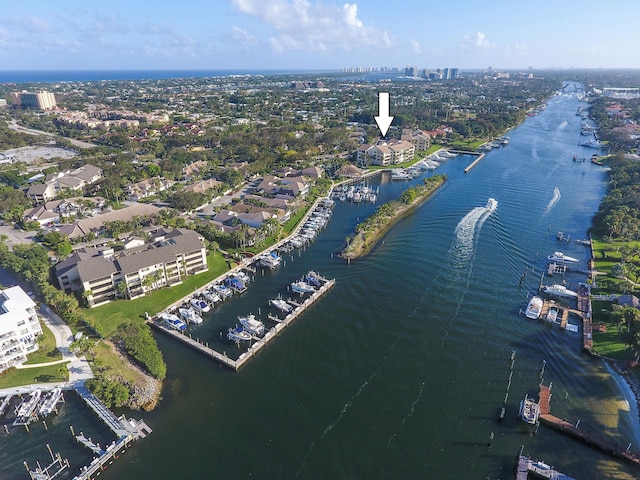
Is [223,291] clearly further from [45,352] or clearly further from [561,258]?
[561,258]

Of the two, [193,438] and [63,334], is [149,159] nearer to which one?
[63,334]

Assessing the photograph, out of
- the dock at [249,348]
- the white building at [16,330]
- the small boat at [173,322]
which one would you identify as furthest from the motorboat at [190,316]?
the white building at [16,330]

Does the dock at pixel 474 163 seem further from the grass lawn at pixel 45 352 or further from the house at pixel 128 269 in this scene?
the grass lawn at pixel 45 352

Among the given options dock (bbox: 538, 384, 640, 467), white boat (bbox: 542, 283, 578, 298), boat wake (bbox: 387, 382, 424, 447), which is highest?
white boat (bbox: 542, 283, 578, 298)

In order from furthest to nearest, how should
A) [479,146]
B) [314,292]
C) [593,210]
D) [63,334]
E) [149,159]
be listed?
[479,146], [149,159], [593,210], [314,292], [63,334]

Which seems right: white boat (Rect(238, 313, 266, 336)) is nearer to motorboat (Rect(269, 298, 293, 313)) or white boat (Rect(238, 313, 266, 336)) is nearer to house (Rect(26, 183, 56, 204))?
motorboat (Rect(269, 298, 293, 313))

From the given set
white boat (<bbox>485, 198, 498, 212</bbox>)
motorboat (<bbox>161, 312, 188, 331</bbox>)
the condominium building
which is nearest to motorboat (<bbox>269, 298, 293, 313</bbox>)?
motorboat (<bbox>161, 312, 188, 331</bbox>)

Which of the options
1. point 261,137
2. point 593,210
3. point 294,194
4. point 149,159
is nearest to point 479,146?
point 593,210
